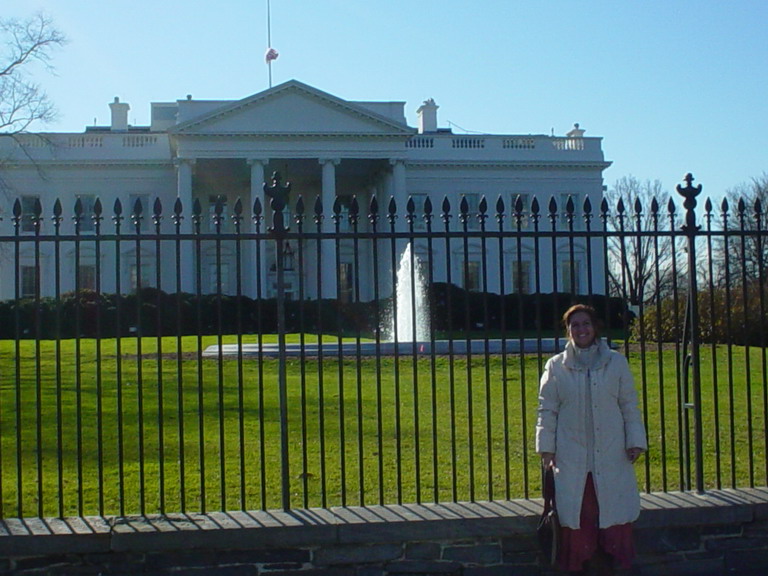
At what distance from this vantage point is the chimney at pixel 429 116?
54.0m

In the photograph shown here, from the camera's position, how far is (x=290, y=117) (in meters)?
43.3

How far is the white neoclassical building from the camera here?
41125 mm

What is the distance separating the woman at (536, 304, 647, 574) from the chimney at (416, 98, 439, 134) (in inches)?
1975

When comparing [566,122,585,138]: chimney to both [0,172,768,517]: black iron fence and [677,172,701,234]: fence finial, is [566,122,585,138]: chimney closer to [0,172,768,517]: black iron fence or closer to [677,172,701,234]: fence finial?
[0,172,768,517]: black iron fence

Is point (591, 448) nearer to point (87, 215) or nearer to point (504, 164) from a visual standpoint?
point (87, 215)

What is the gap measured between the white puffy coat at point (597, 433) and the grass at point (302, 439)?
1.75ft

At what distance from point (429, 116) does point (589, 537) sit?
50853 millimetres

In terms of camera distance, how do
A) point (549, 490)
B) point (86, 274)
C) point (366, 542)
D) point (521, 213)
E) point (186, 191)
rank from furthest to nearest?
point (186, 191) < point (86, 274) < point (521, 213) < point (366, 542) < point (549, 490)

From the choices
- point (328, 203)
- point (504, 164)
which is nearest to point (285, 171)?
point (328, 203)

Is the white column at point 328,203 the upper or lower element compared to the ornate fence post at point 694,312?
upper

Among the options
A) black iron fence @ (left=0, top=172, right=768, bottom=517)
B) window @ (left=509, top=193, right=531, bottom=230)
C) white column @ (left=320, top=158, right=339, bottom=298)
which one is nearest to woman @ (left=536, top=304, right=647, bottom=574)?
black iron fence @ (left=0, top=172, right=768, bottom=517)

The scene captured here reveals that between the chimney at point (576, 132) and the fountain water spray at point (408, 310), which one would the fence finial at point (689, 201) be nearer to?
the fountain water spray at point (408, 310)

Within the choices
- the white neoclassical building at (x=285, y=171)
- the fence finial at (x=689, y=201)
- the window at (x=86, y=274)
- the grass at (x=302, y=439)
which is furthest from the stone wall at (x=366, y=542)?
the window at (x=86, y=274)

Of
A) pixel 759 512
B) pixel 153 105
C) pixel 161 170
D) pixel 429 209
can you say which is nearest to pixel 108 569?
pixel 429 209
